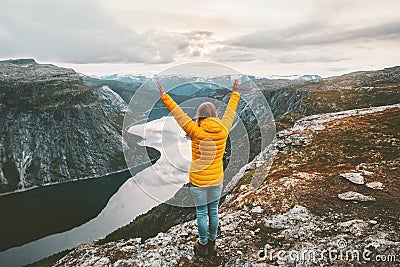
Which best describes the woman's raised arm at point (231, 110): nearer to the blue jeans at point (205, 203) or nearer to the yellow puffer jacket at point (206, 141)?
the yellow puffer jacket at point (206, 141)

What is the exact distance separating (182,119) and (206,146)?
44.1 inches

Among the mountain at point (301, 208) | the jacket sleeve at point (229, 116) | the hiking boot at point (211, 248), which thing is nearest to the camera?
the jacket sleeve at point (229, 116)

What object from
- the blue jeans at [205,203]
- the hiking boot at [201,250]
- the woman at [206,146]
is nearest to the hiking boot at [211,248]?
the hiking boot at [201,250]

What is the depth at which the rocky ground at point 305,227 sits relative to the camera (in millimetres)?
11109

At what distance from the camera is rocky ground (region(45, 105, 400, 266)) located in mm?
11109

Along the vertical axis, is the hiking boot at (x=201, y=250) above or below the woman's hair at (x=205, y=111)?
below

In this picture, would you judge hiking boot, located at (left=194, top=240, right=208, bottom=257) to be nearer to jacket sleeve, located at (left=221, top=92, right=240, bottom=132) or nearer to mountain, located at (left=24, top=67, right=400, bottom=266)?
mountain, located at (left=24, top=67, right=400, bottom=266)

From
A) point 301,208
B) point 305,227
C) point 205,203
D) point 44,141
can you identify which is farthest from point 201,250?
point 44,141

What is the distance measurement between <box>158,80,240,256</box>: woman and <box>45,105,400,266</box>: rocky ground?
11.1ft

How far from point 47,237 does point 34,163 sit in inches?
3503

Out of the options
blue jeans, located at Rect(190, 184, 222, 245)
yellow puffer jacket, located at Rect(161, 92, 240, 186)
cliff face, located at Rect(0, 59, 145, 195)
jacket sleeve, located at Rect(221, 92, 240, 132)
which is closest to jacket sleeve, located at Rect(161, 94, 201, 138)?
yellow puffer jacket, located at Rect(161, 92, 240, 186)

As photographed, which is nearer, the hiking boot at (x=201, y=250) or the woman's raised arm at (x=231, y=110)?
the woman's raised arm at (x=231, y=110)

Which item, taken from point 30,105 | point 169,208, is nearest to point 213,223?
point 169,208

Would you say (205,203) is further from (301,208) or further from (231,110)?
(301,208)
